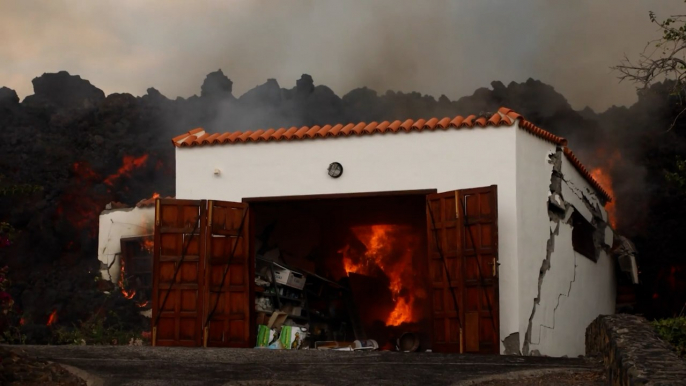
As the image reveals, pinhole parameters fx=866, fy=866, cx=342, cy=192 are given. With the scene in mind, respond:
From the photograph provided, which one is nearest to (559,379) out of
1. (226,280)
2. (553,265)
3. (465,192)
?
(465,192)

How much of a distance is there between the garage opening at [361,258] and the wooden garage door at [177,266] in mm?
3504

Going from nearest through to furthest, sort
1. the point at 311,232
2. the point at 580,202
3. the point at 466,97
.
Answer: the point at 580,202 → the point at 311,232 → the point at 466,97

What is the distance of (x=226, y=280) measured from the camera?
40.9 ft

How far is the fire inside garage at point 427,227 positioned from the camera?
11.8 metres

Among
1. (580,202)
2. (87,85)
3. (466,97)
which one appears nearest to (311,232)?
(580,202)

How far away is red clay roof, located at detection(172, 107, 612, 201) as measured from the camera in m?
12.3

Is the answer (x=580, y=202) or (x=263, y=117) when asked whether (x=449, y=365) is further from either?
(x=263, y=117)

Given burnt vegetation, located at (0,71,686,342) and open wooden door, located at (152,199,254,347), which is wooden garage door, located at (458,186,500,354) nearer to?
open wooden door, located at (152,199,254,347)

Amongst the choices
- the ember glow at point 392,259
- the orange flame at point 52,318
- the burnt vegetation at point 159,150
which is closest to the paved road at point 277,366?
the ember glow at point 392,259

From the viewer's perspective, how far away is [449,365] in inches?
357

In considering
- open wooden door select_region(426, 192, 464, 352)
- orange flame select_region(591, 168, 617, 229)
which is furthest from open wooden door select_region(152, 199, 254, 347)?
orange flame select_region(591, 168, 617, 229)

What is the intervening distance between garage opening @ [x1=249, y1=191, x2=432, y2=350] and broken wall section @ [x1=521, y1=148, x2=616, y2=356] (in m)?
2.95

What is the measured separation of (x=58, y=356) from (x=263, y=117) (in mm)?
24147

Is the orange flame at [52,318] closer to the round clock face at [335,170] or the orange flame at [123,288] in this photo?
the orange flame at [123,288]
